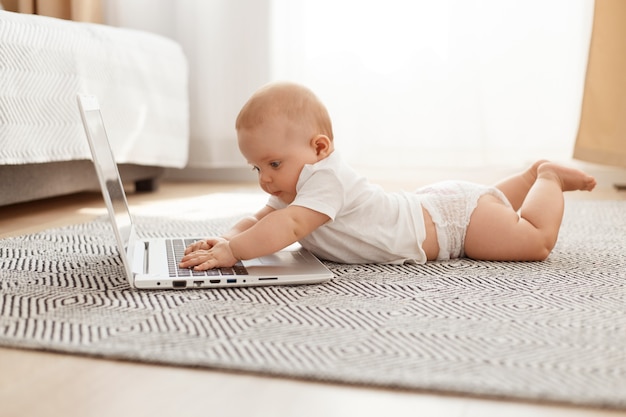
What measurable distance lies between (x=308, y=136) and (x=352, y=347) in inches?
19.9

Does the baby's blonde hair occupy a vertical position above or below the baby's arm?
above

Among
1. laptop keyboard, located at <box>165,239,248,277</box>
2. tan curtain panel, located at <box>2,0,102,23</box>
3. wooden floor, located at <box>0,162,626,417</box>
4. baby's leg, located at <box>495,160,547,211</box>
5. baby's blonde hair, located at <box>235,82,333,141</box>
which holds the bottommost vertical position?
laptop keyboard, located at <box>165,239,248,277</box>

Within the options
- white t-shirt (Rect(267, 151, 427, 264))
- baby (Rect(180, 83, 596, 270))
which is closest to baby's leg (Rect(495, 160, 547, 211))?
baby (Rect(180, 83, 596, 270))

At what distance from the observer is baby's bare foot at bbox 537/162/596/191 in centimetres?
144

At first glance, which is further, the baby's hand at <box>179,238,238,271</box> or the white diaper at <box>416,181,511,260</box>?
the white diaper at <box>416,181,511,260</box>

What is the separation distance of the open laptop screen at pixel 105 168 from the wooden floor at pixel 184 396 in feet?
1.04

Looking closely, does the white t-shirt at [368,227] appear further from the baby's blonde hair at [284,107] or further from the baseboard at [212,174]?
the baseboard at [212,174]

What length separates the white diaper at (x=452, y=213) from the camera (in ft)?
4.50

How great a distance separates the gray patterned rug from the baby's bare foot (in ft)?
0.57

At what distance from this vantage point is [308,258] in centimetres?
132

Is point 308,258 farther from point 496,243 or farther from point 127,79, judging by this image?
point 127,79

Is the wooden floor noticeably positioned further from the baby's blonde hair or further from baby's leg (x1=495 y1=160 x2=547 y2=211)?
baby's leg (x1=495 y1=160 x2=547 y2=211)

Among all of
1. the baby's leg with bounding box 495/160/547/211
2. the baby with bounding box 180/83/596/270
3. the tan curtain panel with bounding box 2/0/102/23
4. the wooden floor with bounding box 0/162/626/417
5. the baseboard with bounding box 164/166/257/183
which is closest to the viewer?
the wooden floor with bounding box 0/162/626/417

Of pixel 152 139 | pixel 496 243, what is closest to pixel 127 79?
pixel 152 139
